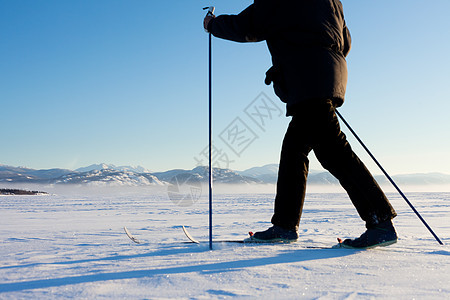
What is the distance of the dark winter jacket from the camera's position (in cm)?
157

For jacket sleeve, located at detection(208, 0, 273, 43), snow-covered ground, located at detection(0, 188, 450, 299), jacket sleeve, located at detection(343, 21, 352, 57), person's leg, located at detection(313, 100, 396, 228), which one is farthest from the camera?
jacket sleeve, located at detection(343, 21, 352, 57)

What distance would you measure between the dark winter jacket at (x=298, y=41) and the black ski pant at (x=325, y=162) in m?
0.08

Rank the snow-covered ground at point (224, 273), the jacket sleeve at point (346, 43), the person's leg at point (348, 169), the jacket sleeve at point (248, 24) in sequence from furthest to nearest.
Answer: the jacket sleeve at point (346, 43)
the jacket sleeve at point (248, 24)
the person's leg at point (348, 169)
the snow-covered ground at point (224, 273)

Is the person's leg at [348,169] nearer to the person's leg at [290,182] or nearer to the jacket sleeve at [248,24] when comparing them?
the person's leg at [290,182]

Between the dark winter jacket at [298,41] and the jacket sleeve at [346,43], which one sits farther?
the jacket sleeve at [346,43]

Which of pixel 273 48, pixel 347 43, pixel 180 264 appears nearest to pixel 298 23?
pixel 273 48

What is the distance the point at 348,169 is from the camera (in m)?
1.50

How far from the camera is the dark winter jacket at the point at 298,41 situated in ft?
5.14

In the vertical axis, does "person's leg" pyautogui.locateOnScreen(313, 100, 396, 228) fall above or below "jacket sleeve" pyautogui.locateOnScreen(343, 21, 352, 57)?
below

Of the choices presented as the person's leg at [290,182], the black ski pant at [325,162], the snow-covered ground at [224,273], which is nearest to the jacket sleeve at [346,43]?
the black ski pant at [325,162]

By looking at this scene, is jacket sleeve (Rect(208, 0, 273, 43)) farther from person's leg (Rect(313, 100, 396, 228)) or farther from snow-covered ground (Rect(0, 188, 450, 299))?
snow-covered ground (Rect(0, 188, 450, 299))

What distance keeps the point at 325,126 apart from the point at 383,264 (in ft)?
2.16

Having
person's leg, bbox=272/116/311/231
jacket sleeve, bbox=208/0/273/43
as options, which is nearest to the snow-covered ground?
person's leg, bbox=272/116/311/231

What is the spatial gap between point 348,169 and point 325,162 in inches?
4.3
